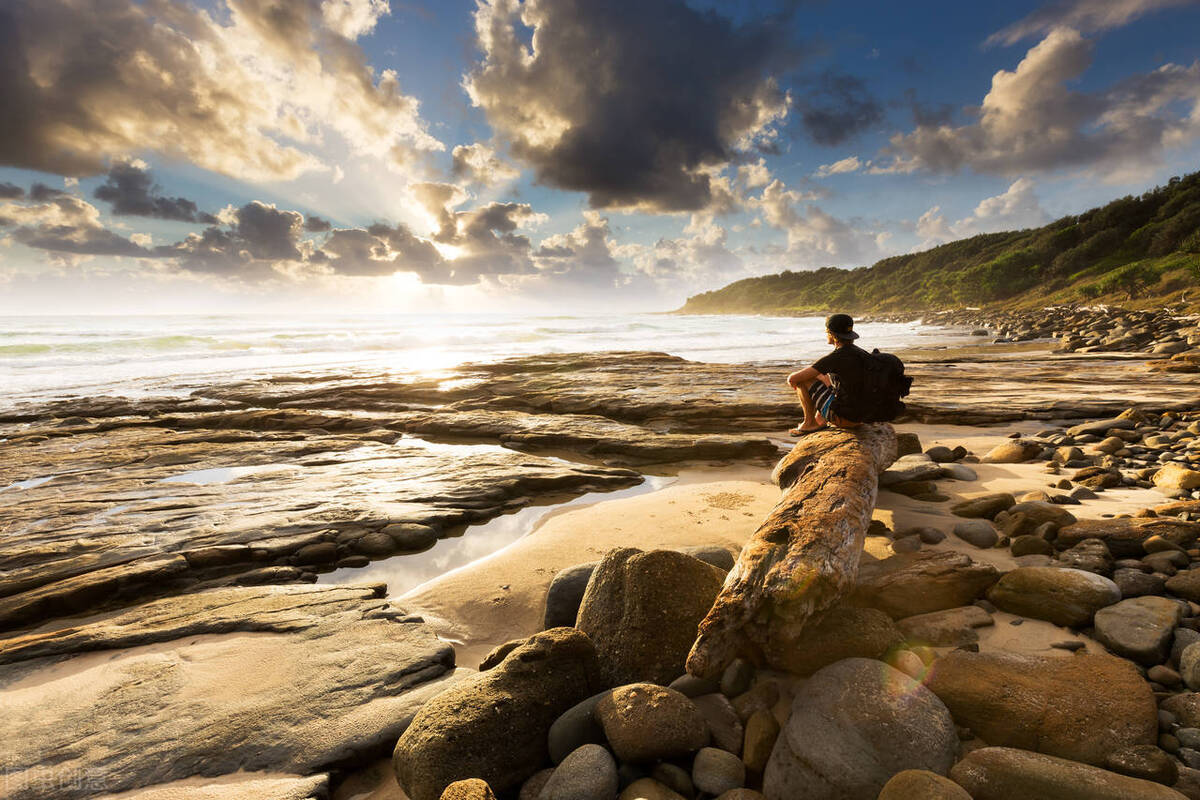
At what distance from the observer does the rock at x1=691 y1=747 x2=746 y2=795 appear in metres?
2.22

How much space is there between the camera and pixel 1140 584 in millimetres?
2965

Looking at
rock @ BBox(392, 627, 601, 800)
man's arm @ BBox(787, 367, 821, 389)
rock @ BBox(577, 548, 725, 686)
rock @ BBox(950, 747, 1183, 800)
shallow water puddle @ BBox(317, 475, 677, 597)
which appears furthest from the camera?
man's arm @ BBox(787, 367, 821, 389)

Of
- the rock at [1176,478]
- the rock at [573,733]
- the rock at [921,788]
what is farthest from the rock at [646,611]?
the rock at [1176,478]

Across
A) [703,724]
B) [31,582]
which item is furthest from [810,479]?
[31,582]

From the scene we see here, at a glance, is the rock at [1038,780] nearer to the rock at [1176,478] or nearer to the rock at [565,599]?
the rock at [565,599]

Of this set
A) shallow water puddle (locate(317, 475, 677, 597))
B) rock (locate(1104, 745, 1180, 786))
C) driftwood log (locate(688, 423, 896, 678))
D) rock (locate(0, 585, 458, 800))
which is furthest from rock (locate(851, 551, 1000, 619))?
shallow water puddle (locate(317, 475, 677, 597))

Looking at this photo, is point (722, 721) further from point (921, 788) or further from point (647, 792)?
point (921, 788)

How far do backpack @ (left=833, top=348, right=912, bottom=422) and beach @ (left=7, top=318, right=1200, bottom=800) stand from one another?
0.99 metres

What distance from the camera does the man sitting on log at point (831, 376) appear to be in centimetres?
523

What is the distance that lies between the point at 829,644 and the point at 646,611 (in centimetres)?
104

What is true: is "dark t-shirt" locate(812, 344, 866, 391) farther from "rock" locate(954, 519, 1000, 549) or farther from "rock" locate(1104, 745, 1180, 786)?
"rock" locate(1104, 745, 1180, 786)

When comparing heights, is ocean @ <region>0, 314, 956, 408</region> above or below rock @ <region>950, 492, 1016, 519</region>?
above

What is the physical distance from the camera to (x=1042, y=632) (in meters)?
2.89

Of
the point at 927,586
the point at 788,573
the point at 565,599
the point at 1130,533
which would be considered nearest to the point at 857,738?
the point at 788,573
